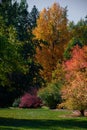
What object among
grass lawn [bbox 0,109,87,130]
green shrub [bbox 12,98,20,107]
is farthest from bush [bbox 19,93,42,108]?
grass lawn [bbox 0,109,87,130]

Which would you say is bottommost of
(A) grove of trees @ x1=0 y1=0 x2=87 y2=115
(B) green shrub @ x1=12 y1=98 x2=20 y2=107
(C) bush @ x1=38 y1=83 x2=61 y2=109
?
(B) green shrub @ x1=12 y1=98 x2=20 y2=107

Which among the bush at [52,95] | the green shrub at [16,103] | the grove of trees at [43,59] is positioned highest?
the grove of trees at [43,59]

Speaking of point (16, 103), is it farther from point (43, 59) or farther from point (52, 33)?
point (52, 33)

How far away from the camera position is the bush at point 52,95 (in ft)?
119

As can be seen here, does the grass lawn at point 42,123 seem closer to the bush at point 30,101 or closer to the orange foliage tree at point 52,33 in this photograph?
the bush at point 30,101

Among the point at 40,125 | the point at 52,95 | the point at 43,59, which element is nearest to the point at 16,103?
the point at 52,95

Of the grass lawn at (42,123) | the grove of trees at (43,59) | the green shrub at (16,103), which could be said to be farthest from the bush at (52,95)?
the grass lawn at (42,123)

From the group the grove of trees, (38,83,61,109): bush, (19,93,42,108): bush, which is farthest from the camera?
(19,93,42,108): bush

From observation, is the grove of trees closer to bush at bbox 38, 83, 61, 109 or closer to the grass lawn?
bush at bbox 38, 83, 61, 109

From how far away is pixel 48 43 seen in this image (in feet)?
157

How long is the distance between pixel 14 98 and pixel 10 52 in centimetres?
1565

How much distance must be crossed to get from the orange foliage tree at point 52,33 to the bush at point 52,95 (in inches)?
402

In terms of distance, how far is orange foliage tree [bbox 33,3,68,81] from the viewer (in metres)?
47.6

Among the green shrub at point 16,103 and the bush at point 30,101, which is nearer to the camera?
the bush at point 30,101
